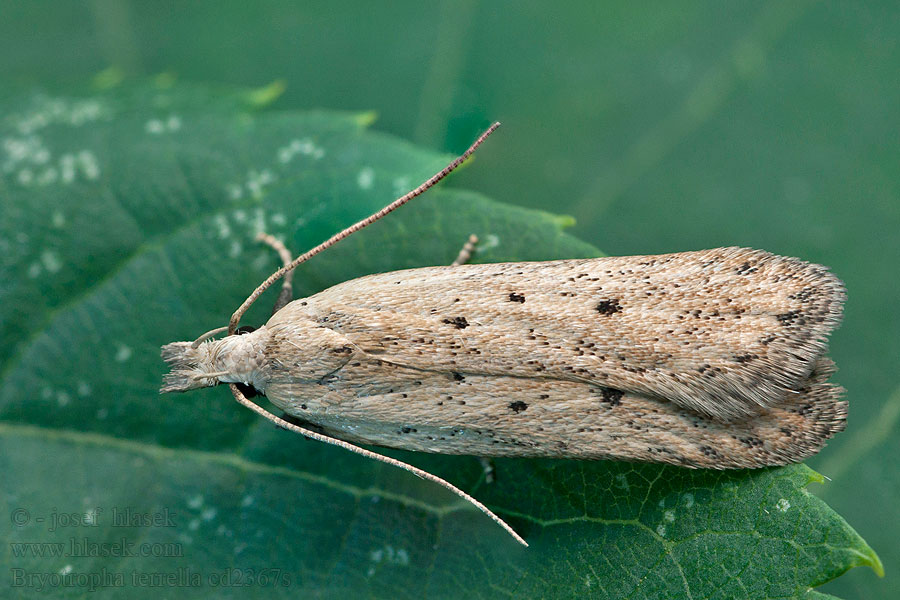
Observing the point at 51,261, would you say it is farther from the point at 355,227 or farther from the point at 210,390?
the point at 355,227

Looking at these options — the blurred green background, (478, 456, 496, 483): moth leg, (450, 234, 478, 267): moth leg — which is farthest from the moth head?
the blurred green background

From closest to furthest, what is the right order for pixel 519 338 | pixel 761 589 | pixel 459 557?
1. pixel 761 589
2. pixel 519 338
3. pixel 459 557

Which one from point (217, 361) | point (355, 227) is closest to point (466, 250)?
point (355, 227)

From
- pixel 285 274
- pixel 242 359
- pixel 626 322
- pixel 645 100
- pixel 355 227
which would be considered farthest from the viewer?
pixel 645 100

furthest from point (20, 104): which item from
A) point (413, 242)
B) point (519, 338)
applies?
point (519, 338)

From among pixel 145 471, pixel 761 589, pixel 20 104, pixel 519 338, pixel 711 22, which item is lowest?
pixel 145 471

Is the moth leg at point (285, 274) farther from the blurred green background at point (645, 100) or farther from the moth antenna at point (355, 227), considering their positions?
the blurred green background at point (645, 100)

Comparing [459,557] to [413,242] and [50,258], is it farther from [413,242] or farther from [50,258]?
[50,258]
